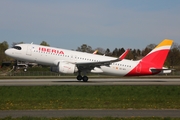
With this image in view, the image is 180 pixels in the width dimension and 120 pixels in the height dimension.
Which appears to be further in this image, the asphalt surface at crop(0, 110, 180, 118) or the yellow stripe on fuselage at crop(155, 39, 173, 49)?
the yellow stripe on fuselage at crop(155, 39, 173, 49)

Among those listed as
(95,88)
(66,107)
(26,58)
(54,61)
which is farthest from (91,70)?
(66,107)

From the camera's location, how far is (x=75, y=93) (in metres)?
25.3

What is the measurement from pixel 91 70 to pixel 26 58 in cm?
791

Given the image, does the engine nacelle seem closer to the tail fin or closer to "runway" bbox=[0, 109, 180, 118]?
the tail fin

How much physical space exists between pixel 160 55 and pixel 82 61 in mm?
10200

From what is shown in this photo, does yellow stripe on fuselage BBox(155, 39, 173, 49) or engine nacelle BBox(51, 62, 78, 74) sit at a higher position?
yellow stripe on fuselage BBox(155, 39, 173, 49)

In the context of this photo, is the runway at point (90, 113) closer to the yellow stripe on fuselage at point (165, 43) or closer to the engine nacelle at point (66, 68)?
the engine nacelle at point (66, 68)

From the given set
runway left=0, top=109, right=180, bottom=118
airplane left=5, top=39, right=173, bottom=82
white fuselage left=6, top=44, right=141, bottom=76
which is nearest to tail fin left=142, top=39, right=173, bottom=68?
airplane left=5, top=39, right=173, bottom=82

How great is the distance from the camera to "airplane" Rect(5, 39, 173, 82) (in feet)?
124

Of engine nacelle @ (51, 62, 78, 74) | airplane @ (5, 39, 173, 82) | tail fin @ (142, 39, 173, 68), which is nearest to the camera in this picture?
engine nacelle @ (51, 62, 78, 74)

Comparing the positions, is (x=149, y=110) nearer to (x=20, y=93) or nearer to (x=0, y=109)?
(x=0, y=109)

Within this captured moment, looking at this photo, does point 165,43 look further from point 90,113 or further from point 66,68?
point 90,113

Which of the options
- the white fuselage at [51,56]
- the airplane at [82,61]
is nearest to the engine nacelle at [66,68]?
the airplane at [82,61]

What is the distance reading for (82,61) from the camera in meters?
39.2
